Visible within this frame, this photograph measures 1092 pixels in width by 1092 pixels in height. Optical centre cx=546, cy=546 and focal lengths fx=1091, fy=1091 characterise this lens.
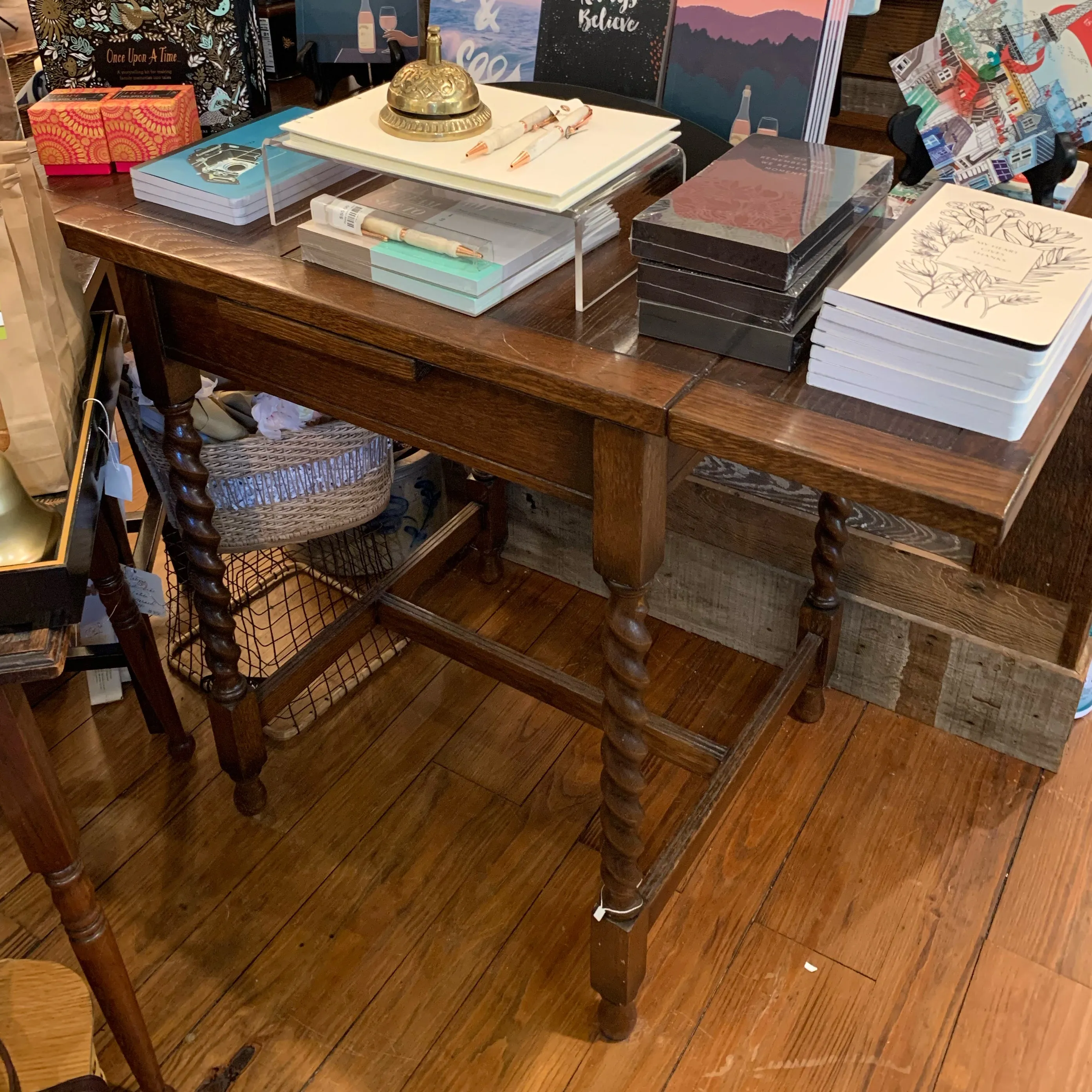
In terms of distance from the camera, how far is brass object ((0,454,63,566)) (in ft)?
3.03

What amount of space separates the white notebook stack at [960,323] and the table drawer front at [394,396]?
0.75ft

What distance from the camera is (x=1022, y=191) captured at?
1083mm

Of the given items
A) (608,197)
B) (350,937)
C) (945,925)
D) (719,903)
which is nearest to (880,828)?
(945,925)

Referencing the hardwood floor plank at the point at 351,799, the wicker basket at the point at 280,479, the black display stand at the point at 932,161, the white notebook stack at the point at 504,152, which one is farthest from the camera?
the wicker basket at the point at 280,479

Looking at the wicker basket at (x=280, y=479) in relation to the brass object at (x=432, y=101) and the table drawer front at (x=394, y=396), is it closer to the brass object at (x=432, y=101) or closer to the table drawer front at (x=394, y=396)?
the table drawer front at (x=394, y=396)

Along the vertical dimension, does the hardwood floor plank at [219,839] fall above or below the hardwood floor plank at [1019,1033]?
below

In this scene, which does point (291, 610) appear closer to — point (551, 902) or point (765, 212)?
point (551, 902)

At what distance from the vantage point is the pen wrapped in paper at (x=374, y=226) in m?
0.93

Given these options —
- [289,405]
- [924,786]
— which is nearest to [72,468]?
[289,405]

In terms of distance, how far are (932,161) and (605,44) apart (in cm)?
37

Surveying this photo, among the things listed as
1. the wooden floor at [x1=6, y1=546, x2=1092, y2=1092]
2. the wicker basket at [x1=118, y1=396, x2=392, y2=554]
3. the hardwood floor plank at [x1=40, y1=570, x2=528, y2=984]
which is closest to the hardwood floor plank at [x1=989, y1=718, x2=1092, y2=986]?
the wooden floor at [x1=6, y1=546, x2=1092, y2=1092]

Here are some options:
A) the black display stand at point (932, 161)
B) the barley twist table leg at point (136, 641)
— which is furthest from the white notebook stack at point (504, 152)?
the barley twist table leg at point (136, 641)

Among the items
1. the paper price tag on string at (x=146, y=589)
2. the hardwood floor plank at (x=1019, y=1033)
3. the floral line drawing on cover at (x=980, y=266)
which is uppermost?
the floral line drawing on cover at (x=980, y=266)

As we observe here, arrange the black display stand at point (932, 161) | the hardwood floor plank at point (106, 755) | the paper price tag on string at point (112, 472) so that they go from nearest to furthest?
the black display stand at point (932, 161) → the paper price tag on string at point (112, 472) → the hardwood floor plank at point (106, 755)
